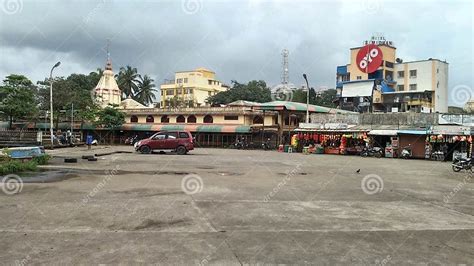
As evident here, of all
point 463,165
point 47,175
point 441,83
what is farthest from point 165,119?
point 441,83

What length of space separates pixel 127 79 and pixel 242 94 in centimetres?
1935

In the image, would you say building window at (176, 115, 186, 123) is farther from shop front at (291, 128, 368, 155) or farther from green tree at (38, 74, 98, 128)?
shop front at (291, 128, 368, 155)

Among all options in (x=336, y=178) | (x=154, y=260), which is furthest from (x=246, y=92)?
(x=154, y=260)

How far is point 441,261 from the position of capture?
18.0 ft

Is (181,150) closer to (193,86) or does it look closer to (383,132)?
(383,132)

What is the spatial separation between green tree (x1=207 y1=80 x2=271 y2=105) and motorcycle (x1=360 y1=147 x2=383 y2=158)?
39399 millimetres

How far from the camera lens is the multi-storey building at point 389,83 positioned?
199ft

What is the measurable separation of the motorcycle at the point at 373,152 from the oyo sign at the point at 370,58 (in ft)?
104

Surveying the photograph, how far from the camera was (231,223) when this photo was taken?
287 inches

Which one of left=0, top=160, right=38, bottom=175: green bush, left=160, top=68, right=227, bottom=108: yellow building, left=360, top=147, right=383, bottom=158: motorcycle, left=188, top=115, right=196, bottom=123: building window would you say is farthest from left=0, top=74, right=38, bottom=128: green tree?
left=160, top=68, right=227, bottom=108: yellow building

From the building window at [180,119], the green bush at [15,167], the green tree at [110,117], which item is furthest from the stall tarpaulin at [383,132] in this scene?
the green tree at [110,117]

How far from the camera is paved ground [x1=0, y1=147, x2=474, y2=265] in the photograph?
5496 millimetres

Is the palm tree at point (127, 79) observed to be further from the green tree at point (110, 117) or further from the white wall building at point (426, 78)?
the white wall building at point (426, 78)

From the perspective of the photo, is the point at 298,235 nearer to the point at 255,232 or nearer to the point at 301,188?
the point at 255,232
